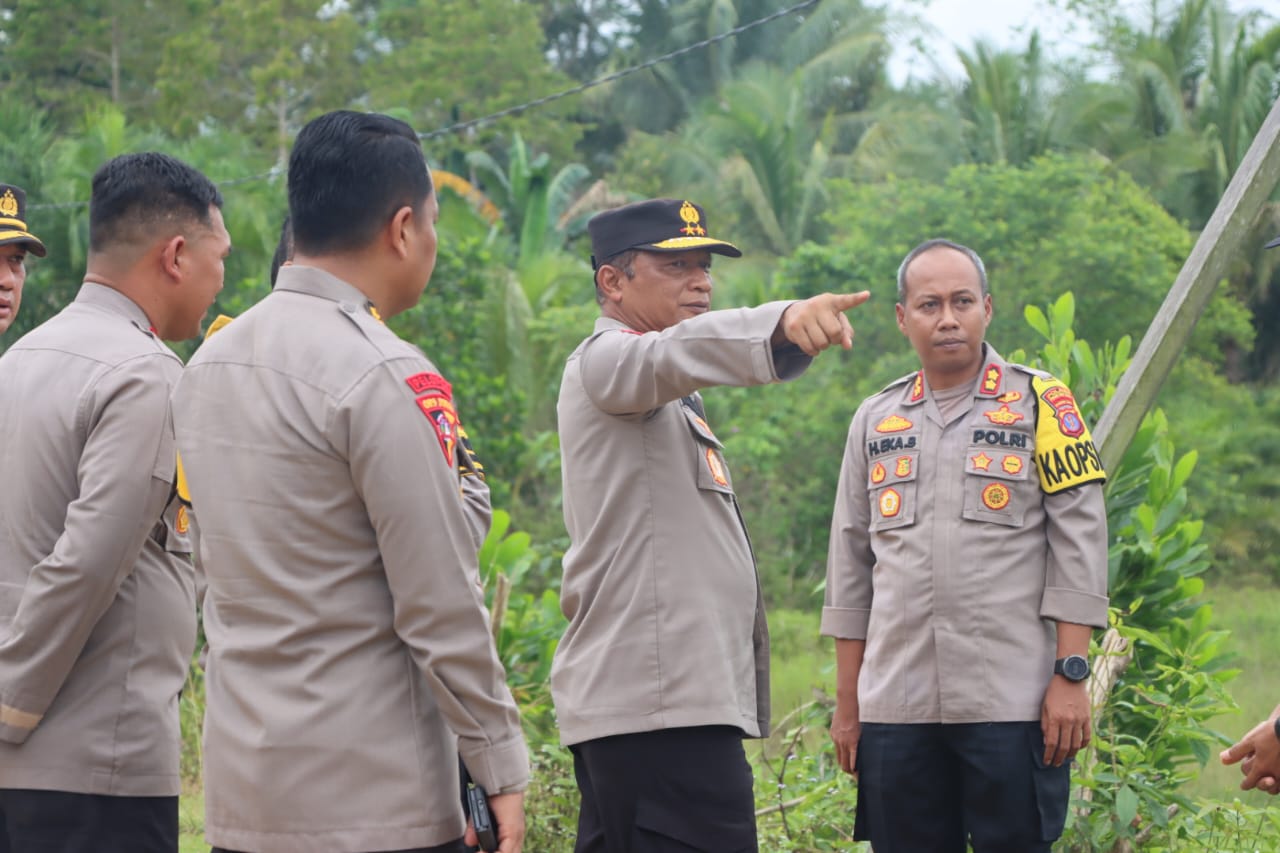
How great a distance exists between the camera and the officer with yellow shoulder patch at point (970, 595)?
340 centimetres

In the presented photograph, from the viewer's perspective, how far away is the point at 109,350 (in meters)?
2.79

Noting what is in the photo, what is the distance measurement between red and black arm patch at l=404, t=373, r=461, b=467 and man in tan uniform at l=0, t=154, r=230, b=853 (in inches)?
30.3

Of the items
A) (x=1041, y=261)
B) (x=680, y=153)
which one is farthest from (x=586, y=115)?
(x=1041, y=261)

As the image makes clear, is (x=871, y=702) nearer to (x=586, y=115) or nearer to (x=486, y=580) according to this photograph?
(x=486, y=580)

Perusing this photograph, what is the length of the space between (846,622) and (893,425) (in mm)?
525

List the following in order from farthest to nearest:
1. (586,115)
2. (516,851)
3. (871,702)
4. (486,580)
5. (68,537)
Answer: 1. (586,115)
2. (486,580)
3. (871,702)
4. (68,537)
5. (516,851)

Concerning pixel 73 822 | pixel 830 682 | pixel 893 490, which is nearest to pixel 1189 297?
pixel 893 490

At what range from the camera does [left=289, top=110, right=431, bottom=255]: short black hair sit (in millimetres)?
2232

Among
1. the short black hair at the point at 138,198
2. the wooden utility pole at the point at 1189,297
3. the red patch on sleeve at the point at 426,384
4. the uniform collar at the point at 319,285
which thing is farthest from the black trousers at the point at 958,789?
the short black hair at the point at 138,198

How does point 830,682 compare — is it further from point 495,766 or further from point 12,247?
point 495,766

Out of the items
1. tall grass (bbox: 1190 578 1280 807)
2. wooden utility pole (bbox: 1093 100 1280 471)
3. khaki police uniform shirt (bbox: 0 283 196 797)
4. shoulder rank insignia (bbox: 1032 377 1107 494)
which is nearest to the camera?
khaki police uniform shirt (bbox: 0 283 196 797)

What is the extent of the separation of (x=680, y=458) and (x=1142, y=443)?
229 cm

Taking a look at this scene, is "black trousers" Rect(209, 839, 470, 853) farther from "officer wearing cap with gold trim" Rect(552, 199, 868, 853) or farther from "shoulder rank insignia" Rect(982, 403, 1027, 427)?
"shoulder rank insignia" Rect(982, 403, 1027, 427)

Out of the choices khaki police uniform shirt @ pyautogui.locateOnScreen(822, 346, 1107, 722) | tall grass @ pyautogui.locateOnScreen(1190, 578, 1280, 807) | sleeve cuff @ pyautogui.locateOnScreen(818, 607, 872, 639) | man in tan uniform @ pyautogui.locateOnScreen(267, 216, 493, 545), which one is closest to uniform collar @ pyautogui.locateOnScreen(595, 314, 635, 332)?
man in tan uniform @ pyautogui.locateOnScreen(267, 216, 493, 545)
